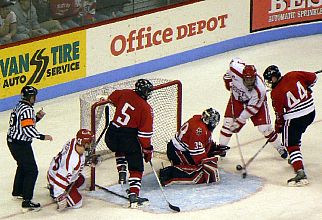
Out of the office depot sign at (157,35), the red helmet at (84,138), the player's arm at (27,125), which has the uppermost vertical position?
the office depot sign at (157,35)

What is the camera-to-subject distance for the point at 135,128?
34.3ft

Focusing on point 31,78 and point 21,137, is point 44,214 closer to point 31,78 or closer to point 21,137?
point 21,137

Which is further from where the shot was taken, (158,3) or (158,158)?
(158,3)

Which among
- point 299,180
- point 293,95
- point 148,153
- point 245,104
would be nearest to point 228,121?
point 245,104

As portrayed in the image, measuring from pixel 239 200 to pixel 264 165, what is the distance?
1110mm

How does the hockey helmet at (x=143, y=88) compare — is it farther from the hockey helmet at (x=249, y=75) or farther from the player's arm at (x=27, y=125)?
the hockey helmet at (x=249, y=75)

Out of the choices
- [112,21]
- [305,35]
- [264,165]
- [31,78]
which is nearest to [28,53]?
[31,78]

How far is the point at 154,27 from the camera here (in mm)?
14812

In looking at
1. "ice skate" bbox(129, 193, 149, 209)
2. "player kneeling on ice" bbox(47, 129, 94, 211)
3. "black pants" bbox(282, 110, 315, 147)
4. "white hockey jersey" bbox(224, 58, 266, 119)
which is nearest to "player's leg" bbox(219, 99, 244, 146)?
"white hockey jersey" bbox(224, 58, 266, 119)

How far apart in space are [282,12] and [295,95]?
5679mm

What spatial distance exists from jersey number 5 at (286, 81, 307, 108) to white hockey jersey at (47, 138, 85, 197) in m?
2.21

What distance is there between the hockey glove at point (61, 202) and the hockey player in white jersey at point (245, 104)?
2.23 metres

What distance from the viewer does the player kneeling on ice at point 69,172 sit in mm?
10125

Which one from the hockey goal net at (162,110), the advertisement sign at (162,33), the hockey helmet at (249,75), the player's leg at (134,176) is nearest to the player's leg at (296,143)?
the hockey helmet at (249,75)
